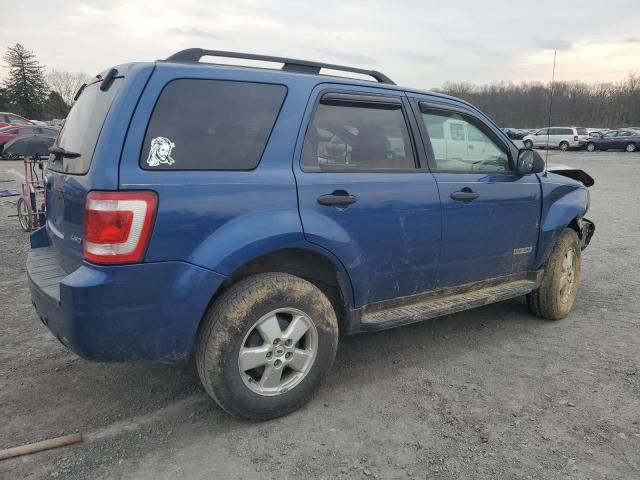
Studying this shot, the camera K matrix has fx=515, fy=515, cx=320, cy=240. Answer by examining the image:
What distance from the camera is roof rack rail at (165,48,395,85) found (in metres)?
2.80

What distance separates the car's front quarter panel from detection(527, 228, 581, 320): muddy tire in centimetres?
13

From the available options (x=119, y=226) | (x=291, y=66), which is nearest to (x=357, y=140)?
(x=291, y=66)

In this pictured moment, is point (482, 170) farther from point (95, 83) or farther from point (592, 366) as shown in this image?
point (95, 83)

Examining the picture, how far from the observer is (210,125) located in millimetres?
2631

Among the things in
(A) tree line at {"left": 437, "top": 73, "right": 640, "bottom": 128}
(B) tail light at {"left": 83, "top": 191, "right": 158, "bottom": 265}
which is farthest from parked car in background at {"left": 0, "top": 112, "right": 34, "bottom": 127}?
(B) tail light at {"left": 83, "top": 191, "right": 158, "bottom": 265}

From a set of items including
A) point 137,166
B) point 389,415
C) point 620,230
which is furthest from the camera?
point 620,230

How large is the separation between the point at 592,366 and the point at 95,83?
3.74 metres

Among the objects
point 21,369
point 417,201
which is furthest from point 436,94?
point 21,369

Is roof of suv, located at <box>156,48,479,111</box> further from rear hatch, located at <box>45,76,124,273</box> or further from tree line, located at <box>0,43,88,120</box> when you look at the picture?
tree line, located at <box>0,43,88,120</box>

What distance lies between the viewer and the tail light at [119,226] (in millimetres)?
2338

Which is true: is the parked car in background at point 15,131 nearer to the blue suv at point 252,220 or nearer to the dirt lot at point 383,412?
the dirt lot at point 383,412

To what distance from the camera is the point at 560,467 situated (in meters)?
2.49

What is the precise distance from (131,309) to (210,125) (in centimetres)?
99

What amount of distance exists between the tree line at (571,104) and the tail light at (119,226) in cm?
1764
